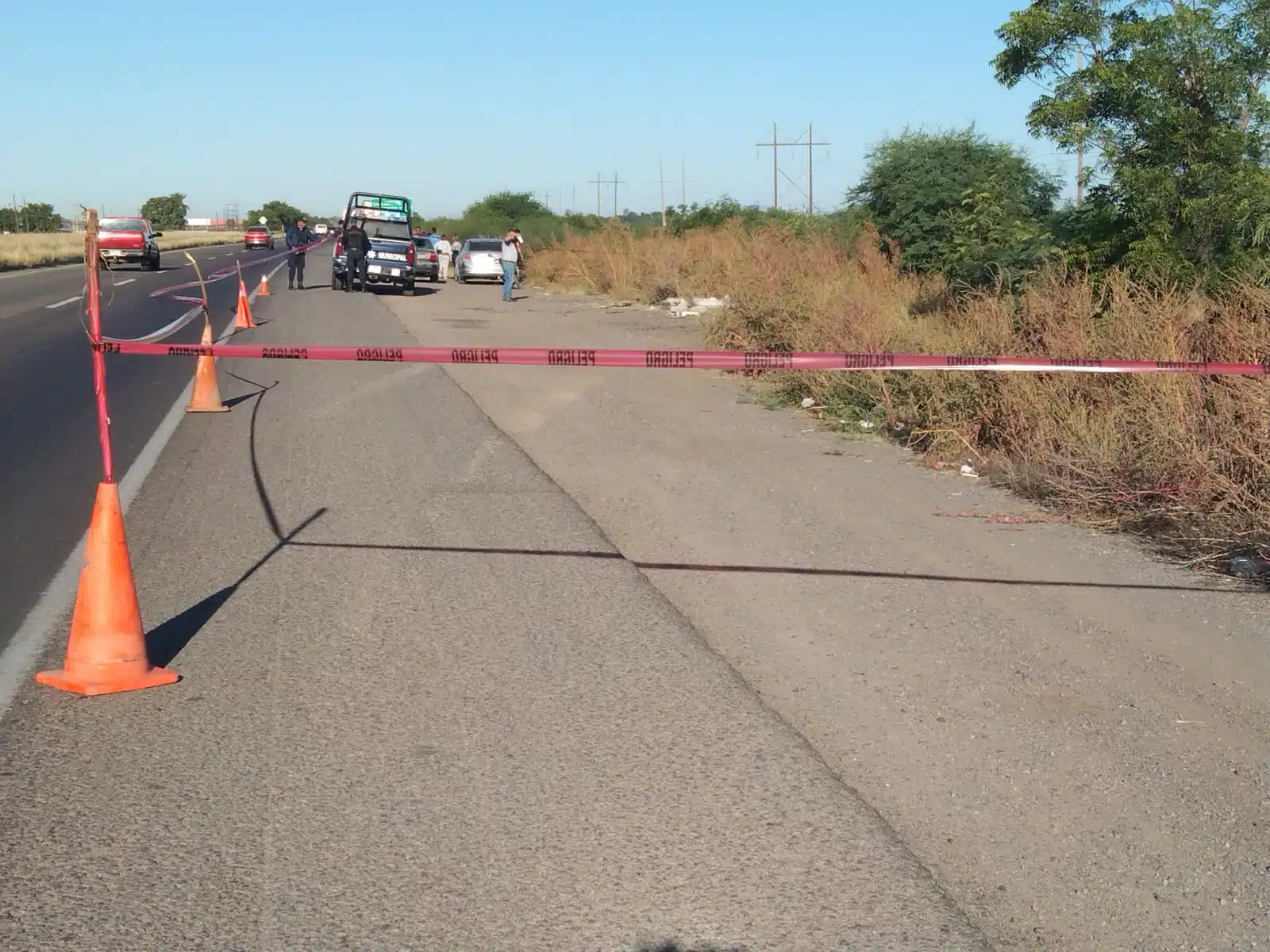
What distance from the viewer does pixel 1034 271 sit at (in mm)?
15359

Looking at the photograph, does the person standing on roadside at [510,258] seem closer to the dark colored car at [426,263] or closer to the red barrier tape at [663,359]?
the dark colored car at [426,263]

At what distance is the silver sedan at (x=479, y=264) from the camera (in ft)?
148

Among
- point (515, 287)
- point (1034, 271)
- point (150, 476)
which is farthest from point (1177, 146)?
point (515, 287)

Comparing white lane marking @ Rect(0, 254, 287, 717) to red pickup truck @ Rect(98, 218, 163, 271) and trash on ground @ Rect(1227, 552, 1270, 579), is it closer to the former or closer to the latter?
trash on ground @ Rect(1227, 552, 1270, 579)

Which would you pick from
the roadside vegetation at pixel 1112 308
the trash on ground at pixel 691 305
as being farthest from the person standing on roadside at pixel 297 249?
the roadside vegetation at pixel 1112 308

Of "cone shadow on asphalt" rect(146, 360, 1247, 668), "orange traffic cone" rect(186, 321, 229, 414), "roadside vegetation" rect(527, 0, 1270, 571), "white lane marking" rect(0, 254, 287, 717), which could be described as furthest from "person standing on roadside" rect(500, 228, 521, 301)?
"cone shadow on asphalt" rect(146, 360, 1247, 668)

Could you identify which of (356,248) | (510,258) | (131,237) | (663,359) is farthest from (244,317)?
(131,237)

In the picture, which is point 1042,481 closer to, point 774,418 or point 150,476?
point 774,418

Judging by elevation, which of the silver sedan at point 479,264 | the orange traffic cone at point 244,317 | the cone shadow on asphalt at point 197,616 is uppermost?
the silver sedan at point 479,264

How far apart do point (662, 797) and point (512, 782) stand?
0.54m

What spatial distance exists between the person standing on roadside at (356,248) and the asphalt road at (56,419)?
271 inches

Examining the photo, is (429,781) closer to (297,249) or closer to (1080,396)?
(1080,396)

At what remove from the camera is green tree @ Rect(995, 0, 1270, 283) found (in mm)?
13055

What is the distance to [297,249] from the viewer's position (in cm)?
4084
